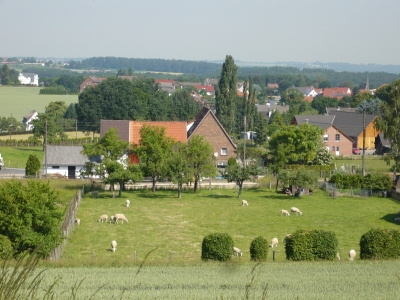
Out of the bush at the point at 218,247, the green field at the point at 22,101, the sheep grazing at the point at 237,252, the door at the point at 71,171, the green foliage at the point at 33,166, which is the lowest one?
the green field at the point at 22,101

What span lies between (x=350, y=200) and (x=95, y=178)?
19.0 m

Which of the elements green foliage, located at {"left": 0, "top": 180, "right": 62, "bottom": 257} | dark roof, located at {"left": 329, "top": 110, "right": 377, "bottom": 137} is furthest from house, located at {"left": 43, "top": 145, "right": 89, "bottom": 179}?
dark roof, located at {"left": 329, "top": 110, "right": 377, "bottom": 137}

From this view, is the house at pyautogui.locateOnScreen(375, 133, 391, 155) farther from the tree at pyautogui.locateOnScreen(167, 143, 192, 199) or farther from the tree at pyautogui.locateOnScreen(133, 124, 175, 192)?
the tree at pyautogui.locateOnScreen(167, 143, 192, 199)

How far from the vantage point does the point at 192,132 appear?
182ft

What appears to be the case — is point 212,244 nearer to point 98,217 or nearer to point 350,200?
point 98,217

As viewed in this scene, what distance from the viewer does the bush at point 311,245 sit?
75.8 feet

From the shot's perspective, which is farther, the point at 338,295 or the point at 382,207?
the point at 382,207

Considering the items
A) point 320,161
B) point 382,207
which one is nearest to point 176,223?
point 382,207

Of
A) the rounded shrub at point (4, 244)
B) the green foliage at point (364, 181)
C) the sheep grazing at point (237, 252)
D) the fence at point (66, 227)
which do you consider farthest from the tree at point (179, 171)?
the rounded shrub at point (4, 244)

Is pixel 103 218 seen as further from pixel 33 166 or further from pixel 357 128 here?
pixel 357 128

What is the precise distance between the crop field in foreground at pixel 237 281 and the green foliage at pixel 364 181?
20.8 metres

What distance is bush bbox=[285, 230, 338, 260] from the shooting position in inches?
909

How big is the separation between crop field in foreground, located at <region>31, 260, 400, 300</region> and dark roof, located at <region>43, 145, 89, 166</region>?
94.9 feet

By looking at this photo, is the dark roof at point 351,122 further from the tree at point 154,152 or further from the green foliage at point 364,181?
the tree at point 154,152
